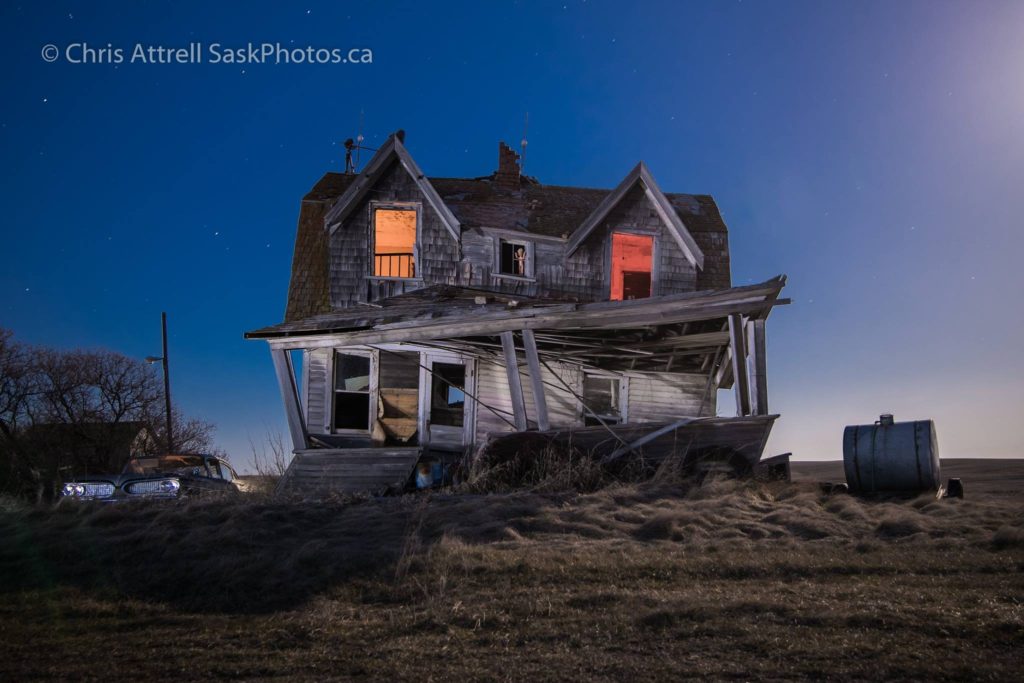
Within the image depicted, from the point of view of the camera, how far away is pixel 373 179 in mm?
18562

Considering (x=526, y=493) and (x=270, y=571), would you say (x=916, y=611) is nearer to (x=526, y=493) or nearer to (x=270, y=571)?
(x=270, y=571)

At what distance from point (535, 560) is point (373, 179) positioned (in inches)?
536

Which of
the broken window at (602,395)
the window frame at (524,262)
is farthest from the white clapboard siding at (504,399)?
the window frame at (524,262)

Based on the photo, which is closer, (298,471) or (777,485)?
(777,485)

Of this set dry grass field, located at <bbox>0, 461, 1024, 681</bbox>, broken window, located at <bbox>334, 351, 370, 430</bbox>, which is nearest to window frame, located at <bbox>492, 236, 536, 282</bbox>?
Result: broken window, located at <bbox>334, 351, 370, 430</bbox>

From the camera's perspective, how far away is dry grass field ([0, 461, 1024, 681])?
14.2ft

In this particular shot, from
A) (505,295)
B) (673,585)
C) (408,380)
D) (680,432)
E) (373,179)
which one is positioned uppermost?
(373,179)

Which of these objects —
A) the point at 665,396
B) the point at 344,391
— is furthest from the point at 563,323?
the point at 344,391

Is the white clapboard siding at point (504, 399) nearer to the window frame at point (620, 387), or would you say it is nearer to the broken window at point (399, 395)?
the window frame at point (620, 387)

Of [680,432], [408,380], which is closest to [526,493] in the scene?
[680,432]

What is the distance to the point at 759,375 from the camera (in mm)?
12758

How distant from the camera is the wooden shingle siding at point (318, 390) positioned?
17.2m

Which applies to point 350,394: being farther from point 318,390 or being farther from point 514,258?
point 514,258

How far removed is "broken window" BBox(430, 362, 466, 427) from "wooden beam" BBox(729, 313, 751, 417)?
6.73 meters
